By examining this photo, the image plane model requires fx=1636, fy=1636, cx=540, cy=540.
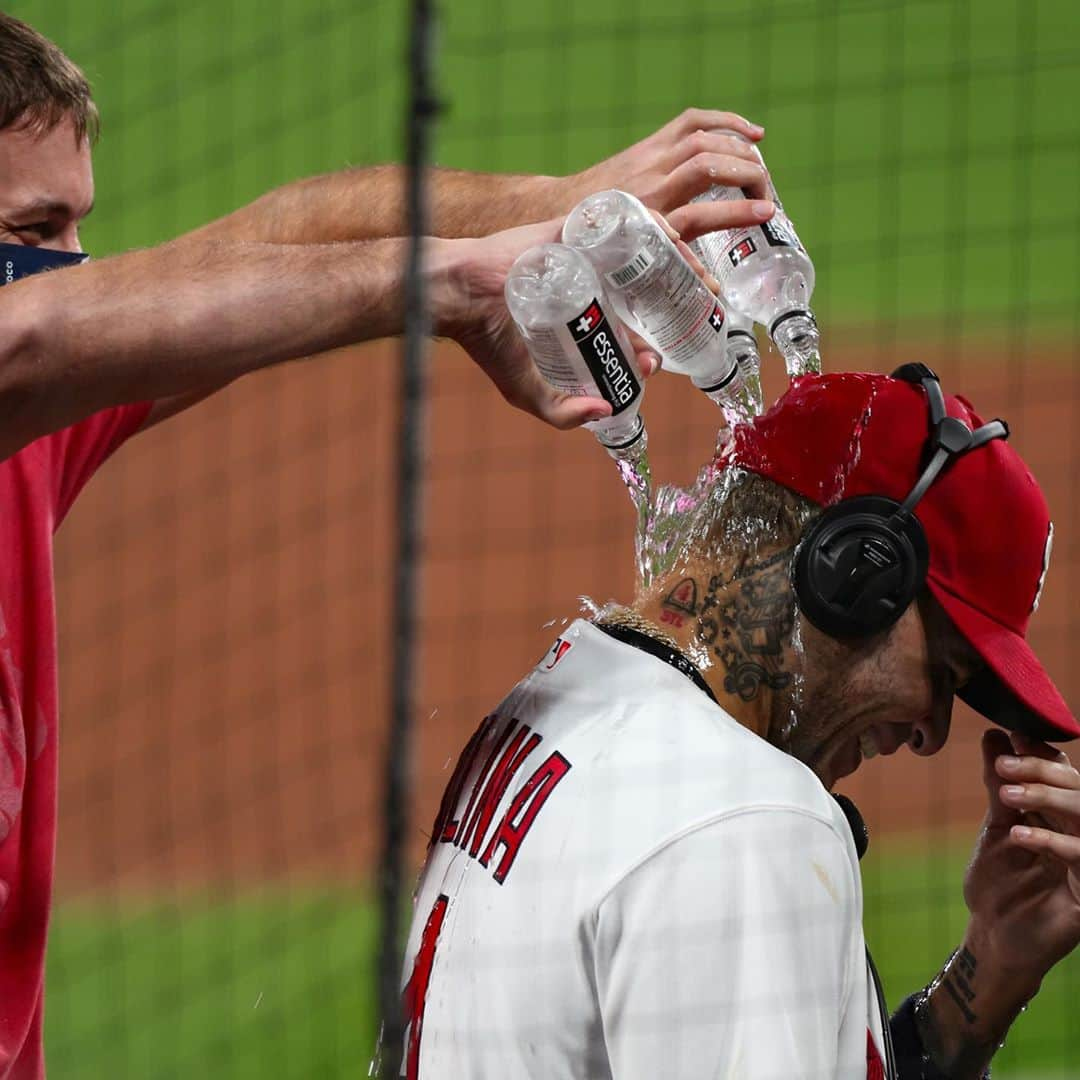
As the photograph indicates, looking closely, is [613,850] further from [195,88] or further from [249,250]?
[195,88]

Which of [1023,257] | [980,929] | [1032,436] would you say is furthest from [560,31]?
[980,929]

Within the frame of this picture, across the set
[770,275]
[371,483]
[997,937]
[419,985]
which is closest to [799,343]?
[770,275]

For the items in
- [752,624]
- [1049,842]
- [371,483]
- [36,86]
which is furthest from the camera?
[371,483]

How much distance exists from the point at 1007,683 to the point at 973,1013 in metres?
0.71

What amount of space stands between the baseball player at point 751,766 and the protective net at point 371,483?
0.28 m

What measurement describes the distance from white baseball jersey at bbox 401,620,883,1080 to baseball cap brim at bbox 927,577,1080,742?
427 mm

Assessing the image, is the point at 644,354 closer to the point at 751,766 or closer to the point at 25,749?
the point at 751,766

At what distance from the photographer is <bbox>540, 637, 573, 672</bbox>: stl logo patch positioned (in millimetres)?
2240

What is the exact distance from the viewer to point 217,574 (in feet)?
22.5

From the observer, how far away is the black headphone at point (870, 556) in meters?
2.15

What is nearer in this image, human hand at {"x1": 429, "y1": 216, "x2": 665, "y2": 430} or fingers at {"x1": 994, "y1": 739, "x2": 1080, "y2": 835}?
human hand at {"x1": 429, "y1": 216, "x2": 665, "y2": 430}

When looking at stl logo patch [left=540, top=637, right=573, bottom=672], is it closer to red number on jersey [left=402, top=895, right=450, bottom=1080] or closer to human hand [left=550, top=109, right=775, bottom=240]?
red number on jersey [left=402, top=895, right=450, bottom=1080]

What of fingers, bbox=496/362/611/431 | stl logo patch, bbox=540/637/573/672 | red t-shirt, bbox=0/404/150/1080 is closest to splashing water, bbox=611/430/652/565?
fingers, bbox=496/362/611/431

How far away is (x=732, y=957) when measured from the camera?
182cm
